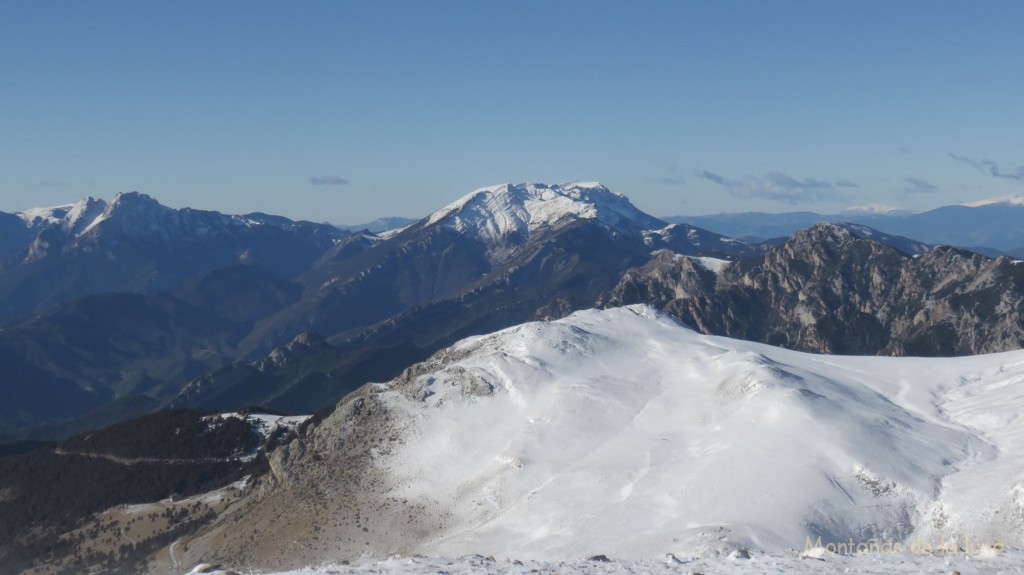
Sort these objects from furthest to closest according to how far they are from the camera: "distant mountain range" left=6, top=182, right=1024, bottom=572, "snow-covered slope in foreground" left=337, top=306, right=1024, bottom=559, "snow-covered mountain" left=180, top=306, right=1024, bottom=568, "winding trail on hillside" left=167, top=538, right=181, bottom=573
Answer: "winding trail on hillside" left=167, top=538, right=181, bottom=573
"distant mountain range" left=6, top=182, right=1024, bottom=572
"snow-covered mountain" left=180, top=306, right=1024, bottom=568
"snow-covered slope in foreground" left=337, top=306, right=1024, bottom=559

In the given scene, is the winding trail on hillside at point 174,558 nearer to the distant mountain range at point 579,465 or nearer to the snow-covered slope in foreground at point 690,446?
the distant mountain range at point 579,465

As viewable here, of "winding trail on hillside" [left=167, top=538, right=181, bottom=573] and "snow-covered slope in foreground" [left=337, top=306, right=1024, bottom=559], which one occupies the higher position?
"snow-covered slope in foreground" [left=337, top=306, right=1024, bottom=559]

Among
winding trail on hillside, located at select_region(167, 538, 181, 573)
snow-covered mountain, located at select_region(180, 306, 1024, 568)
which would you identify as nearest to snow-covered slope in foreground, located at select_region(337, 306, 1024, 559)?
snow-covered mountain, located at select_region(180, 306, 1024, 568)

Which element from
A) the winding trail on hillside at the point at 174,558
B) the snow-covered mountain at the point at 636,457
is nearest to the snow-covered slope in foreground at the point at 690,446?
the snow-covered mountain at the point at 636,457

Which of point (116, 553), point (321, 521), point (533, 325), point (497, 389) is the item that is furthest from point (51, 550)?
point (533, 325)

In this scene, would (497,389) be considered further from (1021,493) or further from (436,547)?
(1021,493)

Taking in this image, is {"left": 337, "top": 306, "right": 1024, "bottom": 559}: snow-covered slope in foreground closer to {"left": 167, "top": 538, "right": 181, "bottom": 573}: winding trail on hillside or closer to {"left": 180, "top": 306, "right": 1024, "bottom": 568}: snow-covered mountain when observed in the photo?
{"left": 180, "top": 306, "right": 1024, "bottom": 568}: snow-covered mountain
